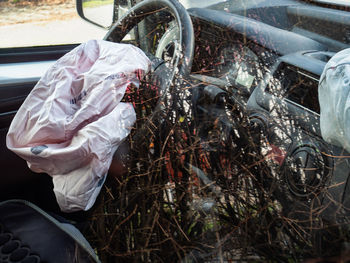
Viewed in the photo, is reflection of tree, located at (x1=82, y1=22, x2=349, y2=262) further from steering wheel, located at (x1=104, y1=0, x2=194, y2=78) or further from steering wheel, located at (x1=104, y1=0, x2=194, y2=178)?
steering wheel, located at (x1=104, y1=0, x2=194, y2=78)

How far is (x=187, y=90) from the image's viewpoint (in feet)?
3.13

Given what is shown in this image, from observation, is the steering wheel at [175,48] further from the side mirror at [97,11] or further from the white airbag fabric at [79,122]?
the side mirror at [97,11]

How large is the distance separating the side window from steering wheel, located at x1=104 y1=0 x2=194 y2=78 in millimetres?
292

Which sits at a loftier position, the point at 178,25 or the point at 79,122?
the point at 178,25

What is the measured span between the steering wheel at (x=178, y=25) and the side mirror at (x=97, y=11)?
31cm

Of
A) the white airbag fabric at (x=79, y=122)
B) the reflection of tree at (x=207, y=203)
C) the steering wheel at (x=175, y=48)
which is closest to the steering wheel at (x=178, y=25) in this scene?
the steering wheel at (x=175, y=48)

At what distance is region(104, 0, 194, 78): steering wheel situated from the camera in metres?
1.11

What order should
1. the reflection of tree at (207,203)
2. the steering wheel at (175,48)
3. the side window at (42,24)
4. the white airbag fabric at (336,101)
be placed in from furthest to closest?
the side window at (42,24), the steering wheel at (175,48), the white airbag fabric at (336,101), the reflection of tree at (207,203)

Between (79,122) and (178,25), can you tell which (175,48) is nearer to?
(178,25)

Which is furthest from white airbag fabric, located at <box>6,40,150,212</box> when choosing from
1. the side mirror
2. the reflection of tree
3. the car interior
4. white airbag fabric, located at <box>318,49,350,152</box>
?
the side mirror

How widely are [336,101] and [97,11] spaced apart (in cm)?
135

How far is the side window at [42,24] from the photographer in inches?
68.7

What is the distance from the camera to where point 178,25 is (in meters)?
1.18

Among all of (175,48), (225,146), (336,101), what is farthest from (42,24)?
(336,101)
